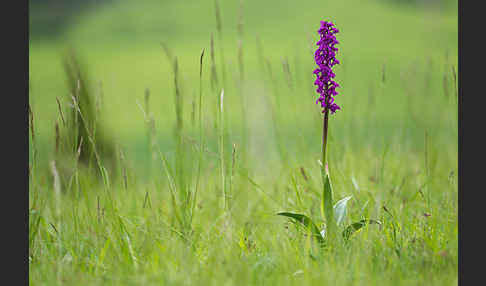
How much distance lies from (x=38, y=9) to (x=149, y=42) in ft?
10.4

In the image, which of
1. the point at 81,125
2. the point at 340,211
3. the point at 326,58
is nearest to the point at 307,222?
the point at 340,211

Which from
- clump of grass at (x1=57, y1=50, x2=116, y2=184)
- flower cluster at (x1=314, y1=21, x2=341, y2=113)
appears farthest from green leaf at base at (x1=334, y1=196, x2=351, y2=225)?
clump of grass at (x1=57, y1=50, x2=116, y2=184)

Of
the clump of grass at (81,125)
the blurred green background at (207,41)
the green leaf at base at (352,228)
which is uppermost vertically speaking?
the blurred green background at (207,41)

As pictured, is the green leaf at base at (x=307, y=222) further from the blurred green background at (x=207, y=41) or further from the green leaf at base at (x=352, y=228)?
the blurred green background at (x=207, y=41)

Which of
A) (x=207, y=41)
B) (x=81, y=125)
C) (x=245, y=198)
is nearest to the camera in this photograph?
(x=245, y=198)

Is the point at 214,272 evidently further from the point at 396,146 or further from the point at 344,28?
the point at 344,28

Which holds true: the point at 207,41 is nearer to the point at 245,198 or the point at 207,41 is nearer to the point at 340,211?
the point at 245,198

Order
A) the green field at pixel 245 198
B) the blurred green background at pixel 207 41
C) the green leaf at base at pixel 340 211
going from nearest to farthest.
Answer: the green field at pixel 245 198
the green leaf at base at pixel 340 211
the blurred green background at pixel 207 41

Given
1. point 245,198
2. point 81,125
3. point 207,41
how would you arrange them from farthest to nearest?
point 207,41 → point 81,125 → point 245,198

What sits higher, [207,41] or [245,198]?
[207,41]

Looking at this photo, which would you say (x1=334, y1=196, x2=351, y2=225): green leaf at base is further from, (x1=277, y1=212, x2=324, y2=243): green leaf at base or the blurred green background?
the blurred green background

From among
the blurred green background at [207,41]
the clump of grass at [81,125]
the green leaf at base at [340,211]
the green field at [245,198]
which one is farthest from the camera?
the blurred green background at [207,41]

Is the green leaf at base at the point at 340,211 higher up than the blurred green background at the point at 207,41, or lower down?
lower down

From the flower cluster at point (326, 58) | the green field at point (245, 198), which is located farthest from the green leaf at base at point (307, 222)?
the flower cluster at point (326, 58)
